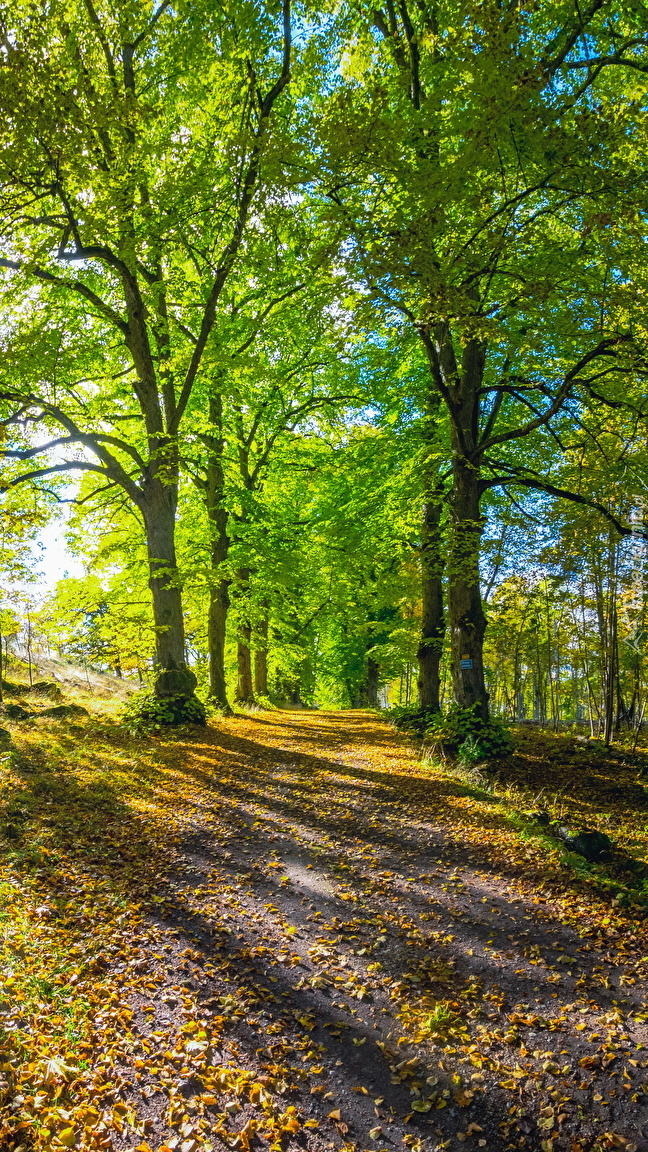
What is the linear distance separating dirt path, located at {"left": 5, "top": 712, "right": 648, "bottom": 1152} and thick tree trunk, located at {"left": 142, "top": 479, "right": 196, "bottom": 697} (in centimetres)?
544

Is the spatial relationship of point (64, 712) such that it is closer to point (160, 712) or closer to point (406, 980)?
point (160, 712)

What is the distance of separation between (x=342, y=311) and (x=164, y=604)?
706 cm

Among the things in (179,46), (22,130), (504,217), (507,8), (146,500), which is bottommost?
(146,500)

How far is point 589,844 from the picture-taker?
6156 mm

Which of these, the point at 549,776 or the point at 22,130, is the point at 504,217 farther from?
the point at 549,776

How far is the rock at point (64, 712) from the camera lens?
1174 centimetres

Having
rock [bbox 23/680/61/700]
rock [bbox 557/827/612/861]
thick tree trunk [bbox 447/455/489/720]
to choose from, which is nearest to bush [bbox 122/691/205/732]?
rock [bbox 23/680/61/700]

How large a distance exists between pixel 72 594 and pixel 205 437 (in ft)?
17.9

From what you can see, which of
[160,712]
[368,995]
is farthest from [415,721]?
[368,995]

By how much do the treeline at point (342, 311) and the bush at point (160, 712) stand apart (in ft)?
0.41

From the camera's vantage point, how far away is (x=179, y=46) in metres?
9.84

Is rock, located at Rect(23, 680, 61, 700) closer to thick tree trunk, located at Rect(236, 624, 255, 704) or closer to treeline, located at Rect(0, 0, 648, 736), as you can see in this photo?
treeline, located at Rect(0, 0, 648, 736)

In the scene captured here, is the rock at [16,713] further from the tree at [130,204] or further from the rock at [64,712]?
the tree at [130,204]

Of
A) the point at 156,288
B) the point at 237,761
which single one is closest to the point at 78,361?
the point at 156,288
